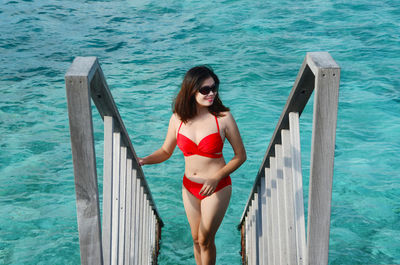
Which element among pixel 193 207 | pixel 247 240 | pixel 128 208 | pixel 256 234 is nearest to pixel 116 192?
pixel 128 208

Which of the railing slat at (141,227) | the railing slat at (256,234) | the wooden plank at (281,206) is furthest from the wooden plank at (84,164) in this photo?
the railing slat at (256,234)

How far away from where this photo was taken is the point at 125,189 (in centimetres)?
272

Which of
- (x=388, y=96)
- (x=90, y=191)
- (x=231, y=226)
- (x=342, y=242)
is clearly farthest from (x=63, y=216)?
(x=388, y=96)

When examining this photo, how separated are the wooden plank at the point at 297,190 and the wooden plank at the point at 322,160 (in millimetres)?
512

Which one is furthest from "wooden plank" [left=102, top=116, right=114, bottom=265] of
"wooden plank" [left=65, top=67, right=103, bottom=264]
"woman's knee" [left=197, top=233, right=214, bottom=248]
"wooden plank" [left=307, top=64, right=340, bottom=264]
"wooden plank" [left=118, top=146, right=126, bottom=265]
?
"woman's knee" [left=197, top=233, right=214, bottom=248]

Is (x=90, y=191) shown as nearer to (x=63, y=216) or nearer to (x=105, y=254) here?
(x=105, y=254)

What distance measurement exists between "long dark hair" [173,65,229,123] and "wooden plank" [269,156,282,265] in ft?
1.67

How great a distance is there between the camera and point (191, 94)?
2.98 metres

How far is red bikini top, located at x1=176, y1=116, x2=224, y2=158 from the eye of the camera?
304cm

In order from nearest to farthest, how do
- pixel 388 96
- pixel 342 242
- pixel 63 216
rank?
pixel 342 242 → pixel 63 216 → pixel 388 96

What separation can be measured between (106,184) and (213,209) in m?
1.13

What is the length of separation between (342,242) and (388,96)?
166 inches

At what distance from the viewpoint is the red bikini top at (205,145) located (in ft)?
9.96

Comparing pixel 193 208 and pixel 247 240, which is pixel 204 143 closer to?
pixel 193 208
